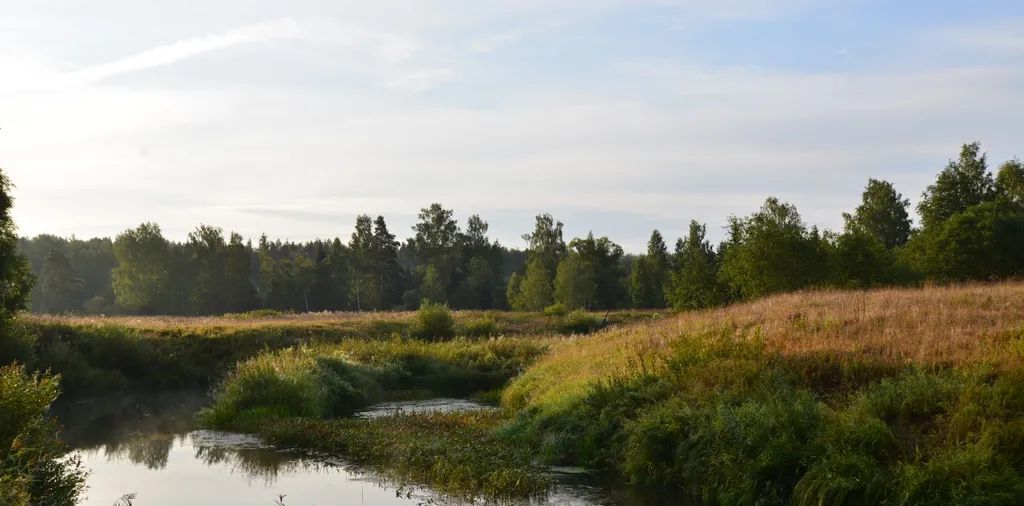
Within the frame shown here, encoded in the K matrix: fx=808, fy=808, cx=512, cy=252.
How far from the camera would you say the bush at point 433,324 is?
4853 centimetres

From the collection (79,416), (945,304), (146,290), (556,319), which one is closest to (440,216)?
(146,290)

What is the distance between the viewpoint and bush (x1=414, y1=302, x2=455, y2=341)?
48.5 meters

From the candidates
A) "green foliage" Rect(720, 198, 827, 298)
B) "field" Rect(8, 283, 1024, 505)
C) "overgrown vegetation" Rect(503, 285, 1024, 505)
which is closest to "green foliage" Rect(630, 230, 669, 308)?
"green foliage" Rect(720, 198, 827, 298)

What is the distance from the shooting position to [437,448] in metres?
18.2

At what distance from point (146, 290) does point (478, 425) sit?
92.6 meters

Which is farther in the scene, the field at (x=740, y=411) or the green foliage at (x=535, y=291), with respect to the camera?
the green foliage at (x=535, y=291)

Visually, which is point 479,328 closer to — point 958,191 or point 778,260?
→ point 778,260

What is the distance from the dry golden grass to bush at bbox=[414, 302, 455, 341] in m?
19.6

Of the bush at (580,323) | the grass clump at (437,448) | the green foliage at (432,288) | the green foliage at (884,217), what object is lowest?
the grass clump at (437,448)

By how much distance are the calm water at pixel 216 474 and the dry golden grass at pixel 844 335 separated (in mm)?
5600

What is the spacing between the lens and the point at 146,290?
4048 inches

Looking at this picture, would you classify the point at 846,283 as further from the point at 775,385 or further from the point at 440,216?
the point at 440,216

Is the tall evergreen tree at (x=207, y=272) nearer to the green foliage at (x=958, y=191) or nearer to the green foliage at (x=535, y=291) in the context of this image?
the green foliage at (x=535, y=291)

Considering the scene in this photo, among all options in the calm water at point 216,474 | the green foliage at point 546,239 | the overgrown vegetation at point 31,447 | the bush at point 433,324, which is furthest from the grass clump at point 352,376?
the green foliage at point 546,239
